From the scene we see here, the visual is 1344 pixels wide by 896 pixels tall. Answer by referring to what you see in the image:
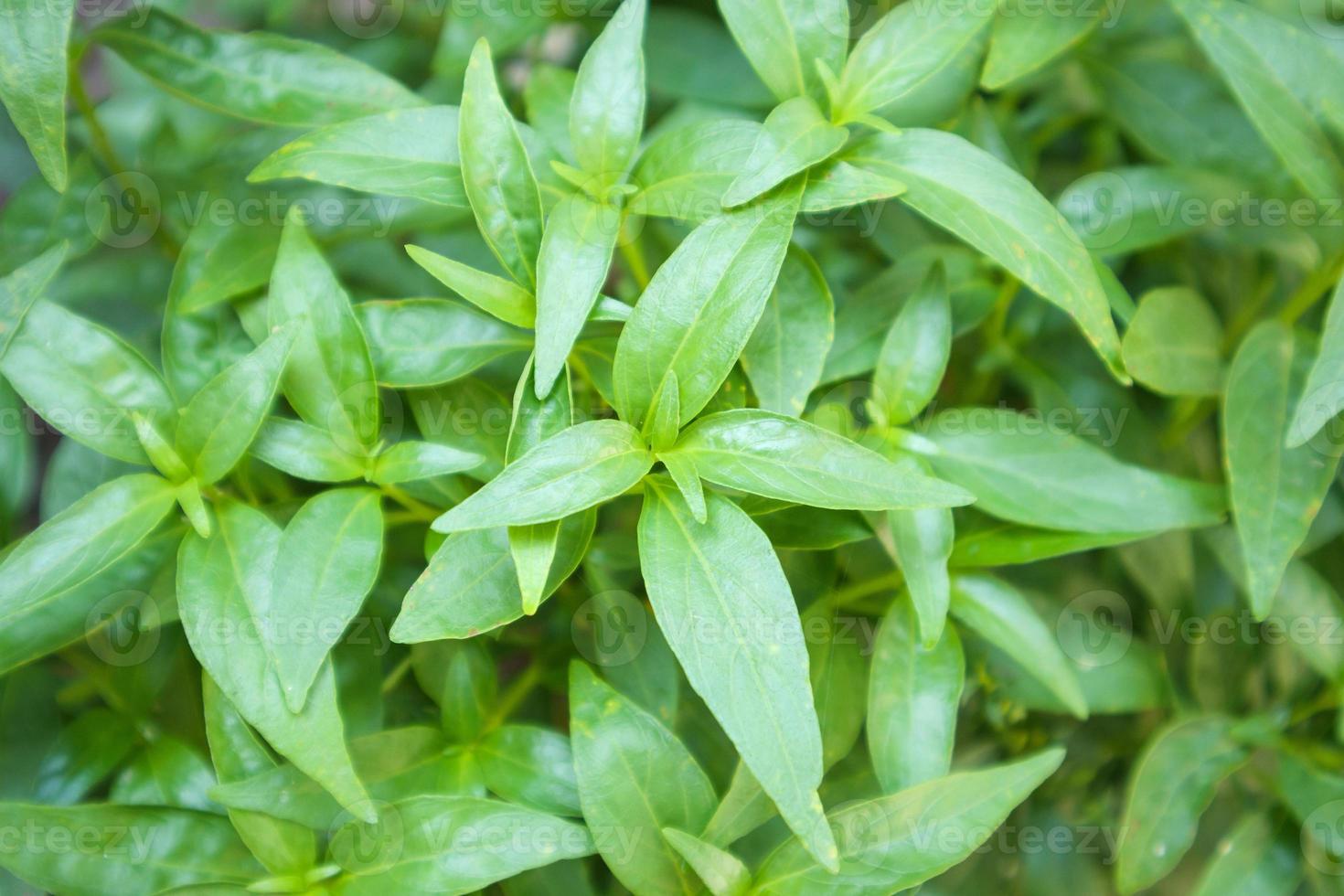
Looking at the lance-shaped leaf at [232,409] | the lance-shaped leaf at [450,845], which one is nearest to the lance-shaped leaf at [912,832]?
the lance-shaped leaf at [450,845]

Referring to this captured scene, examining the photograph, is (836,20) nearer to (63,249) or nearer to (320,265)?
(320,265)

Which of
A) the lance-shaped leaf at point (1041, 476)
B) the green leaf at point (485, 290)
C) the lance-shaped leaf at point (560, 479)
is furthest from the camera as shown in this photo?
the lance-shaped leaf at point (1041, 476)

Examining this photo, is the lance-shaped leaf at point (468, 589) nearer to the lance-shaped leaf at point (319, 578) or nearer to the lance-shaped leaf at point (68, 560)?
the lance-shaped leaf at point (319, 578)

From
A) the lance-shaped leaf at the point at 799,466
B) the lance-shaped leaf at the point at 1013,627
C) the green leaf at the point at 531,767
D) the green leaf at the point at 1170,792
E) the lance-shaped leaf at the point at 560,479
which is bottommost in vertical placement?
the green leaf at the point at 1170,792

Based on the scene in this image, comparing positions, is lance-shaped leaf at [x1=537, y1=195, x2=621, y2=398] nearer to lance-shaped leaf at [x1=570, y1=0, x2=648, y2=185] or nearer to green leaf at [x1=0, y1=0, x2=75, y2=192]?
lance-shaped leaf at [x1=570, y1=0, x2=648, y2=185]

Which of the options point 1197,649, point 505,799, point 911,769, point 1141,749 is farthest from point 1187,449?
point 505,799

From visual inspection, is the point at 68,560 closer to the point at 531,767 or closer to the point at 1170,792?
the point at 531,767

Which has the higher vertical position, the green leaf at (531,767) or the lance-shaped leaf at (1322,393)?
the lance-shaped leaf at (1322,393)
